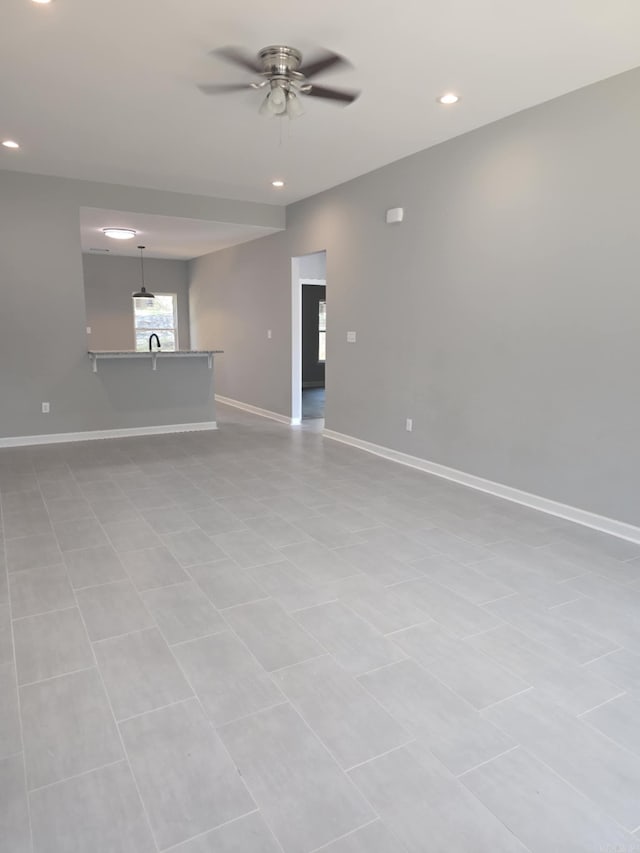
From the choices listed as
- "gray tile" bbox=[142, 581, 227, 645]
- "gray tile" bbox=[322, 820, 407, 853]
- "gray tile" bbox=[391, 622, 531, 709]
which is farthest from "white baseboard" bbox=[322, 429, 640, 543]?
"gray tile" bbox=[322, 820, 407, 853]

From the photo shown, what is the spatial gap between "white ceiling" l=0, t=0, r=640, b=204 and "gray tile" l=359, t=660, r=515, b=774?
2.84 meters

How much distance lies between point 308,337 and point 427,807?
31.9ft

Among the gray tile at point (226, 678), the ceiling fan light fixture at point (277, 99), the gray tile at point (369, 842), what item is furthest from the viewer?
the ceiling fan light fixture at point (277, 99)

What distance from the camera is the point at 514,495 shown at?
3.95 metres

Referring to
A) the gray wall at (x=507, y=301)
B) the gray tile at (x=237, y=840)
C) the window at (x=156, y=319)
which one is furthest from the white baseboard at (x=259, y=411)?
the gray tile at (x=237, y=840)

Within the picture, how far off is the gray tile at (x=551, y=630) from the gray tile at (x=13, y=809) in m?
1.84

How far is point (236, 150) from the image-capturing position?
14.5 ft

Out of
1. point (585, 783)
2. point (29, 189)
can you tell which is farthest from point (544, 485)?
point (29, 189)

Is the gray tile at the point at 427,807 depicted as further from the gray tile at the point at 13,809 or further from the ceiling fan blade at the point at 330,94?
the ceiling fan blade at the point at 330,94

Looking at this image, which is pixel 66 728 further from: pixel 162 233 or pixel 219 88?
pixel 162 233

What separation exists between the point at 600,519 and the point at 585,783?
7.14ft

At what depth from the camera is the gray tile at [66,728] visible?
1.56 meters

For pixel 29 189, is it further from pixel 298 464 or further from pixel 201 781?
pixel 201 781

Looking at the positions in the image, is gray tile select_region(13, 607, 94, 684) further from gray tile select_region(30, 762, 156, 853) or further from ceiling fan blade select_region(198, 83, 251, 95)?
ceiling fan blade select_region(198, 83, 251, 95)
